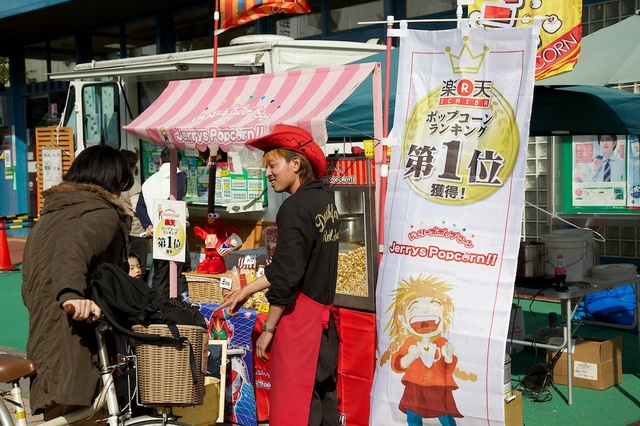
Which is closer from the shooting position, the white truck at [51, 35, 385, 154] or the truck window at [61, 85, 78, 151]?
the white truck at [51, 35, 385, 154]

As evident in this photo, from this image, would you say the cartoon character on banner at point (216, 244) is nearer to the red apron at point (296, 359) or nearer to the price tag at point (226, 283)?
the price tag at point (226, 283)

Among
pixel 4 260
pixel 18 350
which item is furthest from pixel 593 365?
pixel 4 260

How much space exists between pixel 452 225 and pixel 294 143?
1.01 metres

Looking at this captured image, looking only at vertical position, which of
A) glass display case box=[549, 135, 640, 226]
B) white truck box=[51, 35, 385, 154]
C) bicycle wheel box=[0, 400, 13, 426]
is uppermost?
white truck box=[51, 35, 385, 154]

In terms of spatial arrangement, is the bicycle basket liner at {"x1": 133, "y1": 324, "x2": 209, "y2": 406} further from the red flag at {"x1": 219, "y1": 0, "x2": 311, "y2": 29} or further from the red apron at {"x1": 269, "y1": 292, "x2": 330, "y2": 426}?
the red flag at {"x1": 219, "y1": 0, "x2": 311, "y2": 29}

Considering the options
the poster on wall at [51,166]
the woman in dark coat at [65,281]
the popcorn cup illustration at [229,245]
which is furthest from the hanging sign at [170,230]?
the poster on wall at [51,166]

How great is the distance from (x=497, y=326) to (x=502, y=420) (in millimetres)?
499

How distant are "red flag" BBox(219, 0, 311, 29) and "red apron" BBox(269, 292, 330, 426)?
3395mm

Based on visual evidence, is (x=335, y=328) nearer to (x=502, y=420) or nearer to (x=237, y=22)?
(x=502, y=420)

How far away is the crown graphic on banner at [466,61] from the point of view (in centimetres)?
483

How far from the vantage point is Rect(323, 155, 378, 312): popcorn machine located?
18.0 ft

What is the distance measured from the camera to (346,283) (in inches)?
223

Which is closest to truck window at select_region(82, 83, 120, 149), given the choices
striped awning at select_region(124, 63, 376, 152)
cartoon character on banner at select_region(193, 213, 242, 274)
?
striped awning at select_region(124, 63, 376, 152)

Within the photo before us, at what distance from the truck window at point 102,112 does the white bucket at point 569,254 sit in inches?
275
